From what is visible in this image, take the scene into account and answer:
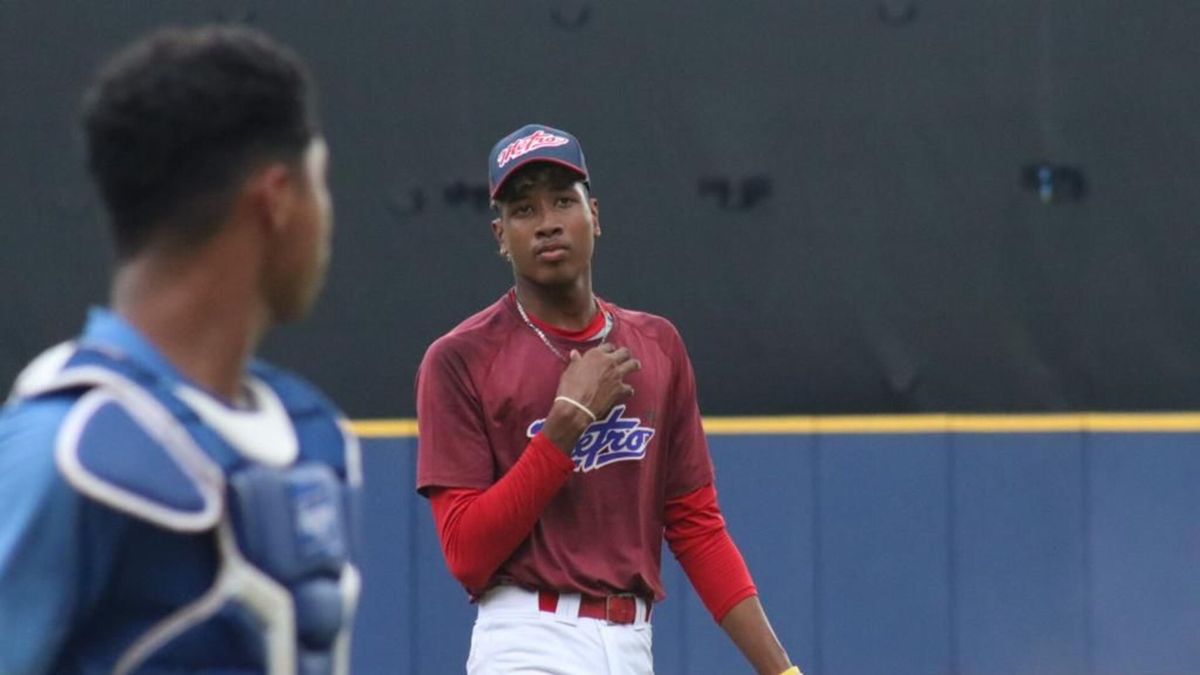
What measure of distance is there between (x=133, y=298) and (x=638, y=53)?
5.33 metres

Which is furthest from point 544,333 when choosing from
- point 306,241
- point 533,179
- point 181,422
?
point 181,422

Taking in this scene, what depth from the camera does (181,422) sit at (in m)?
2.19

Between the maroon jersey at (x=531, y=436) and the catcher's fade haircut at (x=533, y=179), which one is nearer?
the maroon jersey at (x=531, y=436)

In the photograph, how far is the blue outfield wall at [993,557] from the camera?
287 inches

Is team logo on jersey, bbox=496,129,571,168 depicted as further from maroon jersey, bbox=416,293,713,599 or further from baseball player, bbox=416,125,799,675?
maroon jersey, bbox=416,293,713,599

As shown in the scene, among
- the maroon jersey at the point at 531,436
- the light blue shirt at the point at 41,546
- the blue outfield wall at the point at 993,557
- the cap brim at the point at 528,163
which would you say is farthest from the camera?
the blue outfield wall at the point at 993,557

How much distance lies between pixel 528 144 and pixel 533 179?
72 mm

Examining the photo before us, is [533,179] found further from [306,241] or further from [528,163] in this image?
[306,241]

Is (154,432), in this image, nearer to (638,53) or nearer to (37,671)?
(37,671)

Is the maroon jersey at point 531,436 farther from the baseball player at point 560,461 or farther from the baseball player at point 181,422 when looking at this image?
the baseball player at point 181,422

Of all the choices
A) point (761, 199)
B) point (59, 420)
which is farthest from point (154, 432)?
point (761, 199)

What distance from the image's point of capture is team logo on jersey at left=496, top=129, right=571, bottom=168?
4.46m

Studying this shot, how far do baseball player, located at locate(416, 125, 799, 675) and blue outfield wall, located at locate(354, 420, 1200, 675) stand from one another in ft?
9.15

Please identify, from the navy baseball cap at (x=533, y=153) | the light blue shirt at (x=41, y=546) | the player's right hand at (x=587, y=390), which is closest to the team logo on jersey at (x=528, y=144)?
the navy baseball cap at (x=533, y=153)
